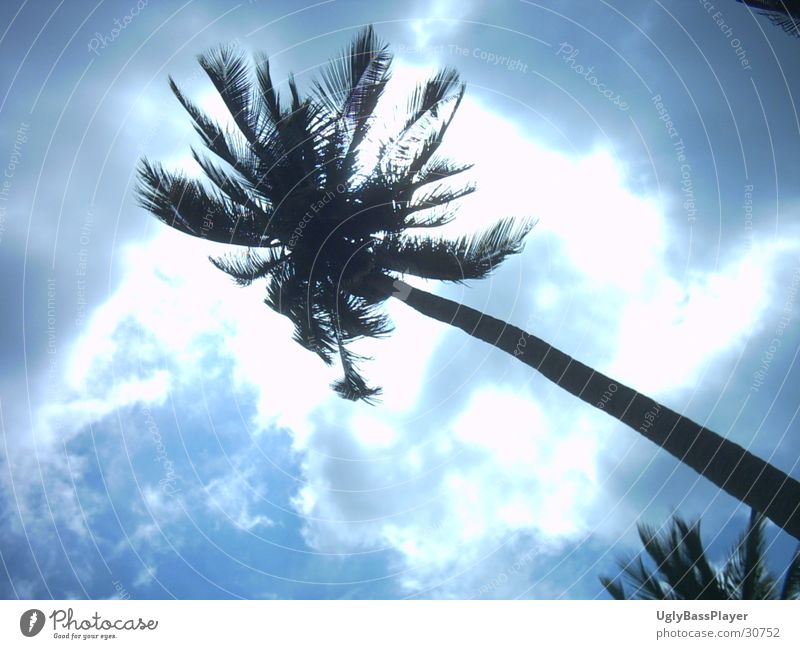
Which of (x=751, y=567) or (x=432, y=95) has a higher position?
(x=432, y=95)

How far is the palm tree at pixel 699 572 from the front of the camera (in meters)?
8.87

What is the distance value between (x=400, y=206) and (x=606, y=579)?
25.1 ft

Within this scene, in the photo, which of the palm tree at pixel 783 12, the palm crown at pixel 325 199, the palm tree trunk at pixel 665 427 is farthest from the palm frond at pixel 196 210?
the palm tree at pixel 783 12

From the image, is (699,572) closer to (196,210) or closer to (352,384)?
(352,384)

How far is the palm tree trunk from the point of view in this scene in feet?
17.7

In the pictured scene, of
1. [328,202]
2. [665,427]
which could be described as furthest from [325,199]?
[665,427]

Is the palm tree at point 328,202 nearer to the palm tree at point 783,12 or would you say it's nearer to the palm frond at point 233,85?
the palm frond at point 233,85

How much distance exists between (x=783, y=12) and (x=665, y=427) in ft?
14.2

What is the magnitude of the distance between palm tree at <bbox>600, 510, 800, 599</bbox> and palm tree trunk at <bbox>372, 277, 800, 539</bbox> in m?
3.09

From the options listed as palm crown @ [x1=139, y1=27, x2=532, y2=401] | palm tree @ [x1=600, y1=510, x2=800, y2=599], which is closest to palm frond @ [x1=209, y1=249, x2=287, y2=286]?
palm crown @ [x1=139, y1=27, x2=532, y2=401]

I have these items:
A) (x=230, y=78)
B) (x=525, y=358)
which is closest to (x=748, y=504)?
(x=525, y=358)

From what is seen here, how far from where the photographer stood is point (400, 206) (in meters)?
10.6

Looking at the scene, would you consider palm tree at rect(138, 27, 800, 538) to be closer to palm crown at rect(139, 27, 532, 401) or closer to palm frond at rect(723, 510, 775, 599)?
palm crown at rect(139, 27, 532, 401)

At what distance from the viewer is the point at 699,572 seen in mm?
9617
